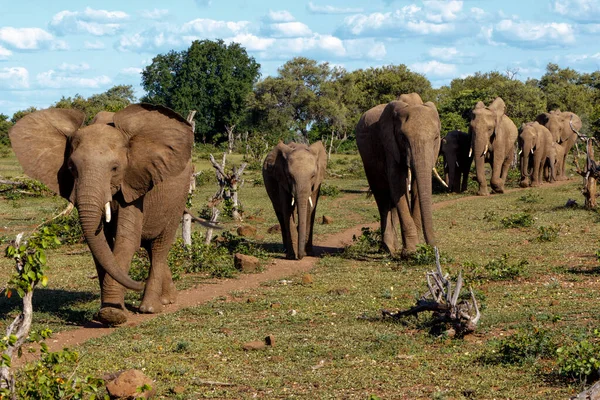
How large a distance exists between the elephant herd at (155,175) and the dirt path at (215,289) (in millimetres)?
206

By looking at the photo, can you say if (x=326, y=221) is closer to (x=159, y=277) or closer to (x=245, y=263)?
(x=245, y=263)

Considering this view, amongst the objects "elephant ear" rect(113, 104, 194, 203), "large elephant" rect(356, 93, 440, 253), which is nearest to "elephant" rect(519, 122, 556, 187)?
"large elephant" rect(356, 93, 440, 253)

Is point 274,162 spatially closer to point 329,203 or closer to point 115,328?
point 115,328

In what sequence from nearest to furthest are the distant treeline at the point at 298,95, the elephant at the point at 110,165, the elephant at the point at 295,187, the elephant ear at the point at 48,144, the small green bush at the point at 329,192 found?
the elephant at the point at 110,165 → the elephant ear at the point at 48,144 → the elephant at the point at 295,187 → the small green bush at the point at 329,192 → the distant treeline at the point at 298,95

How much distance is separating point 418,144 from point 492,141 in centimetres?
1420

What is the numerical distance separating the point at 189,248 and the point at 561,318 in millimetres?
7177

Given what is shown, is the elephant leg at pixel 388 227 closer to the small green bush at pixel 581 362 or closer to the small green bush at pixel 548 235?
the small green bush at pixel 548 235

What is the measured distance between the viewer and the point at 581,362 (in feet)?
24.6

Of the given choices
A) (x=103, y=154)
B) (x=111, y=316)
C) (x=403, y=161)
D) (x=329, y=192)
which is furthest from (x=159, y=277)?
(x=329, y=192)

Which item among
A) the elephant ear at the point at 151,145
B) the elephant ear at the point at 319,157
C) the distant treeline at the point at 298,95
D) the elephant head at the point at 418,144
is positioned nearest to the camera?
the elephant ear at the point at 151,145

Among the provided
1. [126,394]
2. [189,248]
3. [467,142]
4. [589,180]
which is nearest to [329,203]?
[467,142]

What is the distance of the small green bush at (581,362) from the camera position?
7.46m

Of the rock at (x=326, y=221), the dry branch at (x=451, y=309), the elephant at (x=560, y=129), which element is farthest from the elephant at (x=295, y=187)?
the elephant at (x=560, y=129)

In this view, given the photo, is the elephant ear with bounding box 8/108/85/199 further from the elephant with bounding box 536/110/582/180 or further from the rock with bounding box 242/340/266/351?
the elephant with bounding box 536/110/582/180
